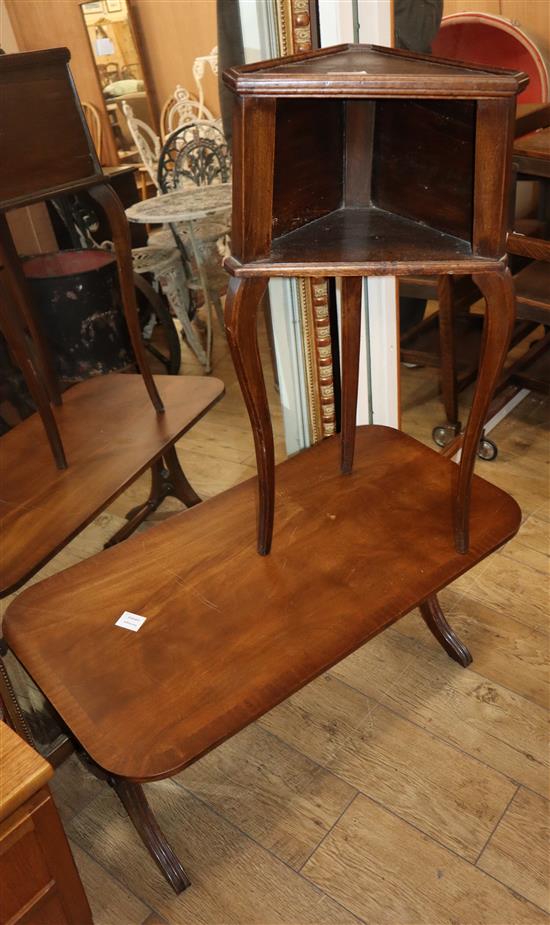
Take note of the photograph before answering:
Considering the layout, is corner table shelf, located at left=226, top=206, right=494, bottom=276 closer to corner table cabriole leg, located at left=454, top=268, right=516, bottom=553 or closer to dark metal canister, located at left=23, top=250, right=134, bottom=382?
corner table cabriole leg, located at left=454, top=268, right=516, bottom=553

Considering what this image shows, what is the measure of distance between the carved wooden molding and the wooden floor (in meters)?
0.53

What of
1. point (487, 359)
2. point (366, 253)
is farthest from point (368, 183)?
point (487, 359)

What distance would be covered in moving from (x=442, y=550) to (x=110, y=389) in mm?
943

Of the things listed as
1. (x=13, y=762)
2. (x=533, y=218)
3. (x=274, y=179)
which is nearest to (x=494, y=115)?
(x=274, y=179)

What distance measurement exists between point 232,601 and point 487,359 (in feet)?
1.70

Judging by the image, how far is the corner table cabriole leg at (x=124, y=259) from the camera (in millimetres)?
1380

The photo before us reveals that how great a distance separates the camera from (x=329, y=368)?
1740 mm

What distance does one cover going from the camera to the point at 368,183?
3.63 feet

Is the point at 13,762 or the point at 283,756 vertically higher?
the point at 13,762

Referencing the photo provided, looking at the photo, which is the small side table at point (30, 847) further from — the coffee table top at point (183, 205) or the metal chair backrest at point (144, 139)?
the coffee table top at point (183, 205)

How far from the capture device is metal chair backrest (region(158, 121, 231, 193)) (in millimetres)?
1833

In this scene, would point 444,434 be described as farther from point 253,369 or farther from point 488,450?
point 253,369

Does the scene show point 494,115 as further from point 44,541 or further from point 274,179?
point 44,541

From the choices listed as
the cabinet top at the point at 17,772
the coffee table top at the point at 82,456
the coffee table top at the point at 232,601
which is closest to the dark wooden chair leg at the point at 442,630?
the coffee table top at the point at 232,601
